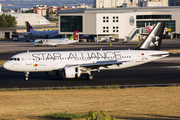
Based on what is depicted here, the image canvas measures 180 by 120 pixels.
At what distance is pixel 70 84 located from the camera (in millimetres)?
40469

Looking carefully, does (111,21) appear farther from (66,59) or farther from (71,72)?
(71,72)

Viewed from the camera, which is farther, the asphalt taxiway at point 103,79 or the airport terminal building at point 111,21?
the airport terminal building at point 111,21

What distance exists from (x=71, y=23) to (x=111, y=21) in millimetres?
20168

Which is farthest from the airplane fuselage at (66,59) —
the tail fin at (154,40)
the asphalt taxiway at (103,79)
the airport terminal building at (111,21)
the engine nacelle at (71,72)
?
the airport terminal building at (111,21)

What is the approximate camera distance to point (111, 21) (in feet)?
515

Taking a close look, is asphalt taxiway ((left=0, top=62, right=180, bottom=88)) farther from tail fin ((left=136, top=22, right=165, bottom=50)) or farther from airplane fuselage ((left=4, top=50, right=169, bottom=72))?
tail fin ((left=136, top=22, right=165, bottom=50))

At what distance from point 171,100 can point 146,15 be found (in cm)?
14868

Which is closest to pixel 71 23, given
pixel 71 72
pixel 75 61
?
pixel 75 61

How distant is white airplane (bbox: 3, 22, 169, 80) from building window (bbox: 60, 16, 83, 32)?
11253cm

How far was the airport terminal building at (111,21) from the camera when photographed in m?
156

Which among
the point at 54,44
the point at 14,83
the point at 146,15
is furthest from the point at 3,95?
the point at 146,15

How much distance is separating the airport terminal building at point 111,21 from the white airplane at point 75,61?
110 metres

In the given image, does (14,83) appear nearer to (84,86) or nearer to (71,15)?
(84,86)

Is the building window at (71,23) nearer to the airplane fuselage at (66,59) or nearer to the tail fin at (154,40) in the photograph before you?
the tail fin at (154,40)
